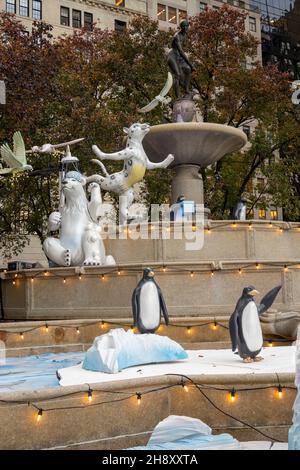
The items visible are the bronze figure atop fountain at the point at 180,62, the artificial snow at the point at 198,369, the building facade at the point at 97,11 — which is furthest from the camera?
the building facade at the point at 97,11

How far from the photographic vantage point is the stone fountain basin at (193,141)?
51.2 feet

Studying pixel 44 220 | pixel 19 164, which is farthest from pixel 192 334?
pixel 44 220

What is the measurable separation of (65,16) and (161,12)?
333 inches

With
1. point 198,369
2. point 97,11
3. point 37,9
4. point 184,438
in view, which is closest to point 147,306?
point 198,369

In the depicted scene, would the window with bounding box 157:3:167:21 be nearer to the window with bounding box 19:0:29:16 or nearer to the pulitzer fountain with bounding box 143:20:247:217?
the window with bounding box 19:0:29:16

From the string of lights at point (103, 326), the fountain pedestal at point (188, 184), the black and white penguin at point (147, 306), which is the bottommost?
the string of lights at point (103, 326)

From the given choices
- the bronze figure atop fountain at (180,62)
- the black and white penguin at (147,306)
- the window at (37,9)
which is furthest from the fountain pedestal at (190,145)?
the window at (37,9)

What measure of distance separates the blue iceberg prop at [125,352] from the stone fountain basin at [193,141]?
9.18m

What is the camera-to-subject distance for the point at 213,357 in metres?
7.91

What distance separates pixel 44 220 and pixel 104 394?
20541mm

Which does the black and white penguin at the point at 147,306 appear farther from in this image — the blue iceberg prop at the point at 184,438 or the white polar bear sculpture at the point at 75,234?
the white polar bear sculpture at the point at 75,234

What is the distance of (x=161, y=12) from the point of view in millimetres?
47406

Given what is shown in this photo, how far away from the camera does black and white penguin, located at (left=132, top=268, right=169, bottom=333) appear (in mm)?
8398

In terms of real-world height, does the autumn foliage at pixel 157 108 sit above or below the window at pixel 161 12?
below
